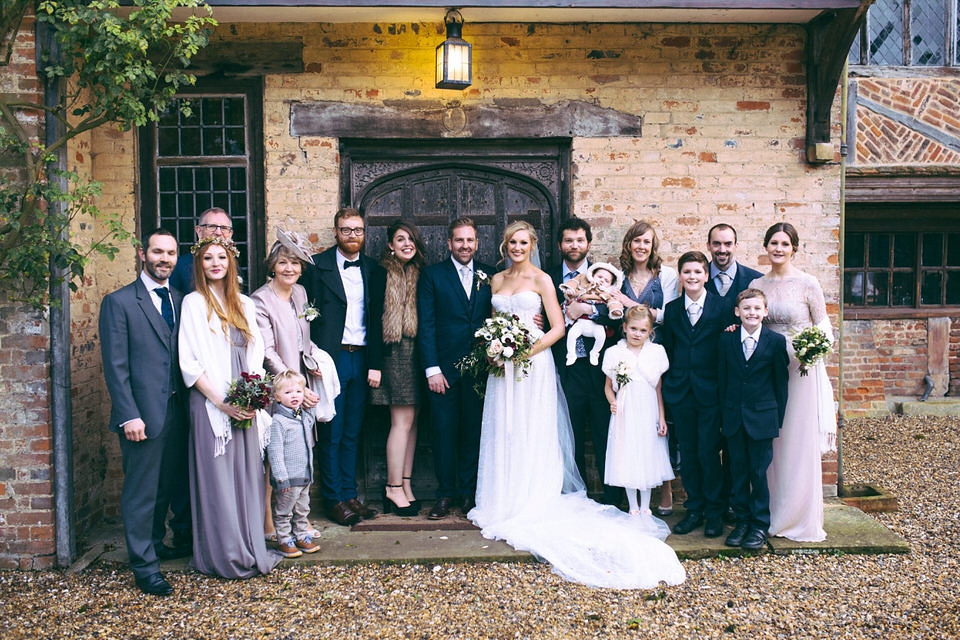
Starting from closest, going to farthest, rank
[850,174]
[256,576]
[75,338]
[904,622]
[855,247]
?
[904,622]
[256,576]
[75,338]
[850,174]
[855,247]

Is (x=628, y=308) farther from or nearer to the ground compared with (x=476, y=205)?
nearer to the ground

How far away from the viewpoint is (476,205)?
6059 mm

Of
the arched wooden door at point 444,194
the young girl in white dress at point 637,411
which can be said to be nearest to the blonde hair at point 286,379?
the arched wooden door at point 444,194

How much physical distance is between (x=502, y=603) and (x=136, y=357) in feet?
8.42

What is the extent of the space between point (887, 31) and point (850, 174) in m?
2.16

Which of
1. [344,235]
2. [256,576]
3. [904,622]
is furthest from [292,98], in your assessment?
[904,622]

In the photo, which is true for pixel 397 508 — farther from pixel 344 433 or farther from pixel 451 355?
pixel 451 355

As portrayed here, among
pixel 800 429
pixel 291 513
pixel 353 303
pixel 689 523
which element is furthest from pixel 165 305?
pixel 800 429

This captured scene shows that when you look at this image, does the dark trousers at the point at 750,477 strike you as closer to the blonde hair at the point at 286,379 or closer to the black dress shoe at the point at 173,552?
the blonde hair at the point at 286,379

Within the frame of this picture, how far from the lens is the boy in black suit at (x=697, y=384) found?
16.4 ft

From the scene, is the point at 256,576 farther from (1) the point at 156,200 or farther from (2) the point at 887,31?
(2) the point at 887,31

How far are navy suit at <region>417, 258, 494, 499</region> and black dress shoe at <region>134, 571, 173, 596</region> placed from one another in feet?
6.45

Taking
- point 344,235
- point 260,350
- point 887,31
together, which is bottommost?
point 260,350

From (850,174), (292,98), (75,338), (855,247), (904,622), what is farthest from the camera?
(855,247)
